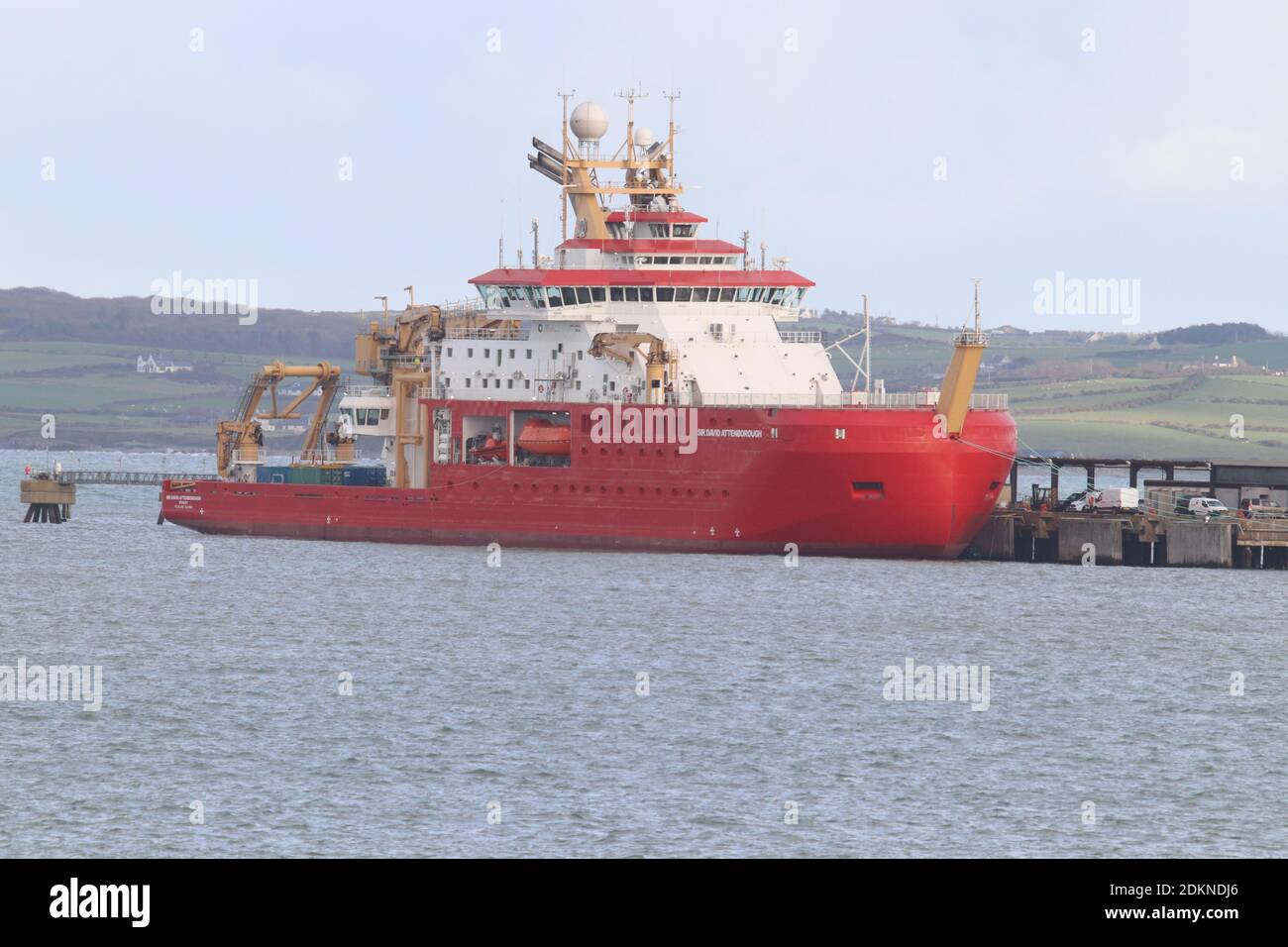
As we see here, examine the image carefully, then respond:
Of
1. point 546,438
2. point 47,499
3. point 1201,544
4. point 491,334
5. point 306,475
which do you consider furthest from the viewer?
point 47,499

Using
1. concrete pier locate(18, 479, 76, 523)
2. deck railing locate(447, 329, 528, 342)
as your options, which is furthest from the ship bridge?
concrete pier locate(18, 479, 76, 523)

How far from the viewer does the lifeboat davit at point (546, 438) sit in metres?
Answer: 61.8

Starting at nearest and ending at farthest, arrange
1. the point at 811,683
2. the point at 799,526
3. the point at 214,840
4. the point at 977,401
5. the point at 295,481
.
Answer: the point at 214,840, the point at 811,683, the point at 799,526, the point at 977,401, the point at 295,481

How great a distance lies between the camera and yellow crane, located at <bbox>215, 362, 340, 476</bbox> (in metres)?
73.1

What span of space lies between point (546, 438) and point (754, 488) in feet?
23.3

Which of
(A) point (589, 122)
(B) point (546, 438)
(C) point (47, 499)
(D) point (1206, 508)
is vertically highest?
(A) point (589, 122)

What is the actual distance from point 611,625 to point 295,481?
25.7m

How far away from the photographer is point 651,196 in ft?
215

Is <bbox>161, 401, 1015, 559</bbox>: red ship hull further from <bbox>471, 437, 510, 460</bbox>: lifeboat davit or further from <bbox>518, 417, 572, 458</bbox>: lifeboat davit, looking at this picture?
<bbox>471, 437, 510, 460</bbox>: lifeboat davit

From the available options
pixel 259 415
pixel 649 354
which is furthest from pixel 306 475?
pixel 649 354

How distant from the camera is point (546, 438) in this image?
62.1 meters

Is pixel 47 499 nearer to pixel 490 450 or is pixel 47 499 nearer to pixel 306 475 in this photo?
pixel 306 475
